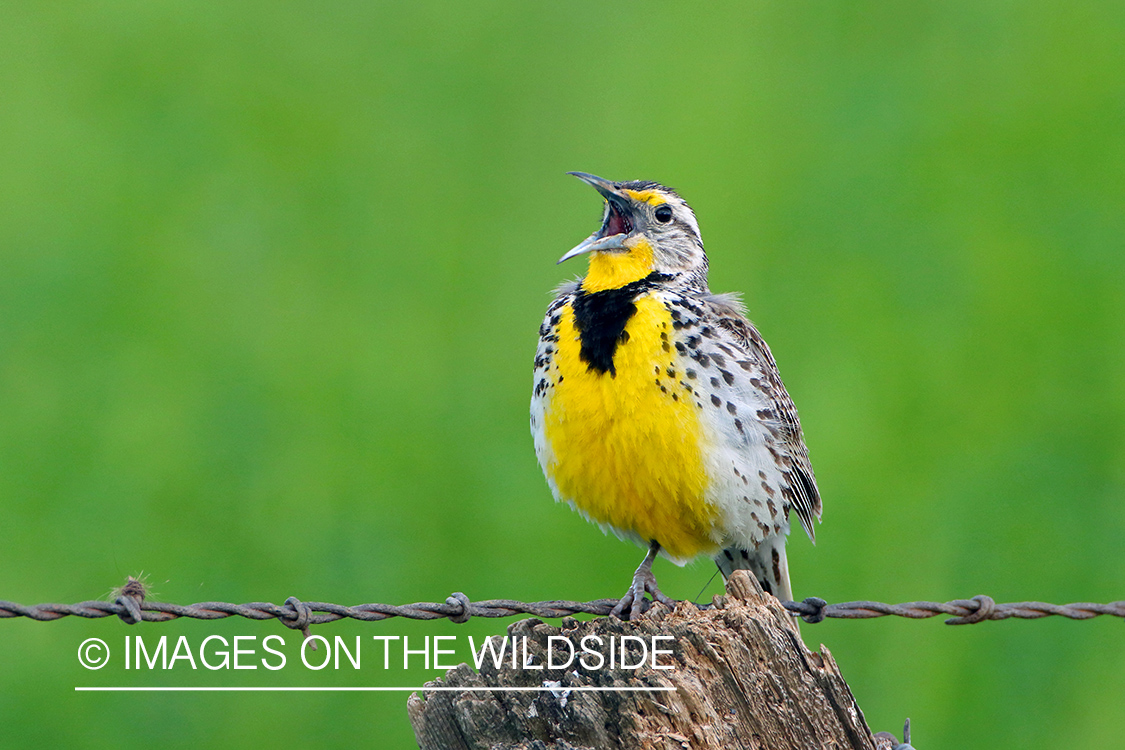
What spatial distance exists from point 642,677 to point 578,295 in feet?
5.70

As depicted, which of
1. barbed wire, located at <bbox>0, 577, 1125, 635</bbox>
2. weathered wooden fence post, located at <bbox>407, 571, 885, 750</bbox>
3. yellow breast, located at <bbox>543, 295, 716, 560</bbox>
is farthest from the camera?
yellow breast, located at <bbox>543, 295, 716, 560</bbox>

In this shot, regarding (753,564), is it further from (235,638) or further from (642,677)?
(642,677)

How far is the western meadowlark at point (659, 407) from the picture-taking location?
11.7 ft

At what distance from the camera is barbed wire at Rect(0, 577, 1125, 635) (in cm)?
265

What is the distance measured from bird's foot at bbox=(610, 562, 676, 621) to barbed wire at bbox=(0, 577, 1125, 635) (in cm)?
15

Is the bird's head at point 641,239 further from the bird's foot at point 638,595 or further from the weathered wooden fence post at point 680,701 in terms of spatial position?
the weathered wooden fence post at point 680,701

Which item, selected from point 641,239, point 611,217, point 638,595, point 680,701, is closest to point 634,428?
point 638,595

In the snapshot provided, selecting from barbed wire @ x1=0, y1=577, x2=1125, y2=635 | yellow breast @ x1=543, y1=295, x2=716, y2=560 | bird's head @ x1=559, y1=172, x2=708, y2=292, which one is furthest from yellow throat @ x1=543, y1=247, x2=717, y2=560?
barbed wire @ x1=0, y1=577, x2=1125, y2=635

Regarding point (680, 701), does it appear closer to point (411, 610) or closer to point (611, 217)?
point (411, 610)

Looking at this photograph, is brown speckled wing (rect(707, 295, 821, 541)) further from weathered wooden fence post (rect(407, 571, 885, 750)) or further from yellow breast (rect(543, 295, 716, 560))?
weathered wooden fence post (rect(407, 571, 885, 750))

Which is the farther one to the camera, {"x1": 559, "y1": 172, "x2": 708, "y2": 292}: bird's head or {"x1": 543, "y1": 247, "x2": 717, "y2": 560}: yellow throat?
{"x1": 559, "y1": 172, "x2": 708, "y2": 292}: bird's head

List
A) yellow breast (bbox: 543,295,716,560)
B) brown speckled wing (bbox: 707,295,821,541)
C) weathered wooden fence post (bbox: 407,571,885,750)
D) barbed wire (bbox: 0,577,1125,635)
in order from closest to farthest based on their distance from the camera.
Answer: weathered wooden fence post (bbox: 407,571,885,750), barbed wire (bbox: 0,577,1125,635), yellow breast (bbox: 543,295,716,560), brown speckled wing (bbox: 707,295,821,541)

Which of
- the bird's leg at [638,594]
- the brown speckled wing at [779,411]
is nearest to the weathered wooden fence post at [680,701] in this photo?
the bird's leg at [638,594]

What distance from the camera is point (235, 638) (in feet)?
13.6
